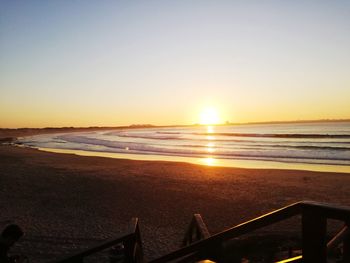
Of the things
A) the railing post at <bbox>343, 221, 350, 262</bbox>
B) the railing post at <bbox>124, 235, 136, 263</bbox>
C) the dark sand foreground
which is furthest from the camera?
the dark sand foreground

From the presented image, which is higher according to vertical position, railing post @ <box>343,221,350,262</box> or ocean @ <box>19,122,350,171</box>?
railing post @ <box>343,221,350,262</box>

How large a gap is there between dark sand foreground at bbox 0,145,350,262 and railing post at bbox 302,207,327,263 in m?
5.54

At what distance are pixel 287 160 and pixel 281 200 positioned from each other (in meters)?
14.7

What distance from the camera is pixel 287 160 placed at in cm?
2645

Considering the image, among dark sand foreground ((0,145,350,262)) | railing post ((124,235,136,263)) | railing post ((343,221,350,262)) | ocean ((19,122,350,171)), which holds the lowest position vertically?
dark sand foreground ((0,145,350,262))

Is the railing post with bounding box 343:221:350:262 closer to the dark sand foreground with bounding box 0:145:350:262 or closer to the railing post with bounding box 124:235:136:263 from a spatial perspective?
the railing post with bounding box 124:235:136:263

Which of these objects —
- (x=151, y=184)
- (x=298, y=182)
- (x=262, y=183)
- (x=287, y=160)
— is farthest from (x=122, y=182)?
(x=287, y=160)

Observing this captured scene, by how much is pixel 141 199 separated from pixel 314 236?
10612mm

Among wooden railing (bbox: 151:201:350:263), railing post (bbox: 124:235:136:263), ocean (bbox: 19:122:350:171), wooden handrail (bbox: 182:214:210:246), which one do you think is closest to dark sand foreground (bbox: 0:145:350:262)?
wooden handrail (bbox: 182:214:210:246)

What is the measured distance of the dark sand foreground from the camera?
871 cm

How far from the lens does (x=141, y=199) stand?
12.7m

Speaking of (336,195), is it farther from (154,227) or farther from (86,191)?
(86,191)

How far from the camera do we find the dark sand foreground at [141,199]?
8711 millimetres

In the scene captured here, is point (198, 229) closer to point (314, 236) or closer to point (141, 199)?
point (314, 236)
